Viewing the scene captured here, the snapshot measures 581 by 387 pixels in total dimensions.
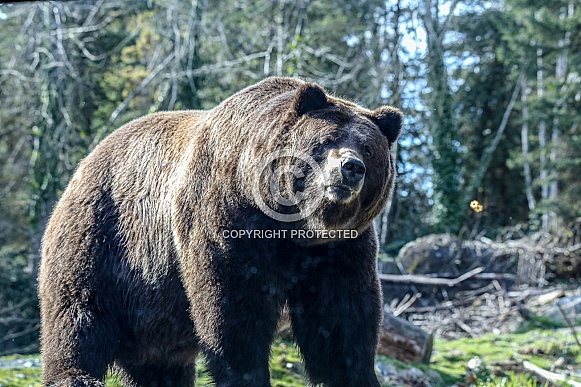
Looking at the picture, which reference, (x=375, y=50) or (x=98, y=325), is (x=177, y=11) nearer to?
(x=375, y=50)

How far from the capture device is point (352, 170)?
398 cm

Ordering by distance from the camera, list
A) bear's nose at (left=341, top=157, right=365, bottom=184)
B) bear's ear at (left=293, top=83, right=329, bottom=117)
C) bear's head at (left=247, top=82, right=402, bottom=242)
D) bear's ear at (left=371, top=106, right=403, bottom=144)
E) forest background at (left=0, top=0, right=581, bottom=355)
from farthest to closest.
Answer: forest background at (left=0, top=0, right=581, bottom=355) < bear's ear at (left=371, top=106, right=403, bottom=144) < bear's ear at (left=293, top=83, right=329, bottom=117) < bear's head at (left=247, top=82, right=402, bottom=242) < bear's nose at (left=341, top=157, right=365, bottom=184)

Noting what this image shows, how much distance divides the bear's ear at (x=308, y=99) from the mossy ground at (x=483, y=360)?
109 inches

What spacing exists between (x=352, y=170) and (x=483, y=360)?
6.11m

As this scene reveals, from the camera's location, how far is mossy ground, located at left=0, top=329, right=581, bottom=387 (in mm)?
6914

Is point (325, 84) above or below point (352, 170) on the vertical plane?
above

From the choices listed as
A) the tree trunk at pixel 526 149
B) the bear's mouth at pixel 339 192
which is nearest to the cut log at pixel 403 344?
the bear's mouth at pixel 339 192

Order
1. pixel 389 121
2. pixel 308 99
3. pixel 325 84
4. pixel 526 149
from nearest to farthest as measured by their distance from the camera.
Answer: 1. pixel 308 99
2. pixel 389 121
3. pixel 325 84
4. pixel 526 149

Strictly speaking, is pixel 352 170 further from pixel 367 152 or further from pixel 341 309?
pixel 341 309

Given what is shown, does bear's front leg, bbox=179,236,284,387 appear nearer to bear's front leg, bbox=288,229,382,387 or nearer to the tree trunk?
bear's front leg, bbox=288,229,382,387

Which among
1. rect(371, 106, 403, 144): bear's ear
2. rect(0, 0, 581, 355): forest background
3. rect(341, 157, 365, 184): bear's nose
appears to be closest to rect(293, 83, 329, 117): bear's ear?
rect(371, 106, 403, 144): bear's ear

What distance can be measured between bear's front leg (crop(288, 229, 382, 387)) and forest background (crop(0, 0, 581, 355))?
8.45m

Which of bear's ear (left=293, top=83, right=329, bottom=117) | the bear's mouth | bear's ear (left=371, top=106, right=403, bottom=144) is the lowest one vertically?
the bear's mouth

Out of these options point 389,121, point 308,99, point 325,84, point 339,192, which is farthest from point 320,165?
point 325,84
